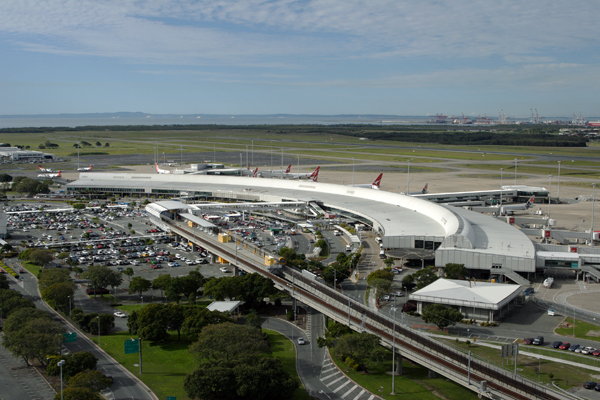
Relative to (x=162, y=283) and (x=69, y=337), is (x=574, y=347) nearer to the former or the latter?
(x=162, y=283)

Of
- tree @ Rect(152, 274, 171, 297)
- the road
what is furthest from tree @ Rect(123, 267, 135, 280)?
the road

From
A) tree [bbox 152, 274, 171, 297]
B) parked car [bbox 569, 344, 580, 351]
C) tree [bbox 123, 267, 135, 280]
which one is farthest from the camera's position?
tree [bbox 123, 267, 135, 280]

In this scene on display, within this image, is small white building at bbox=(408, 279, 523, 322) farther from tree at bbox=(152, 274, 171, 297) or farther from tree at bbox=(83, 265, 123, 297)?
tree at bbox=(83, 265, 123, 297)

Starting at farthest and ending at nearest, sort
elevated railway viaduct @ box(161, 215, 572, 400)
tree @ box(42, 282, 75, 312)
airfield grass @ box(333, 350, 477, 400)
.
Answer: tree @ box(42, 282, 75, 312) < airfield grass @ box(333, 350, 477, 400) < elevated railway viaduct @ box(161, 215, 572, 400)

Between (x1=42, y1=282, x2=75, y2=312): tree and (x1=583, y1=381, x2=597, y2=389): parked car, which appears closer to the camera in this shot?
(x1=583, y1=381, x2=597, y2=389): parked car

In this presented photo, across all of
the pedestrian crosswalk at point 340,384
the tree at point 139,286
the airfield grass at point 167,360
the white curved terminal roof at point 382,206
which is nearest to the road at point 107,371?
the airfield grass at point 167,360

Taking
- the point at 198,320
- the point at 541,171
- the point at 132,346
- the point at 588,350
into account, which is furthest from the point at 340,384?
the point at 541,171
